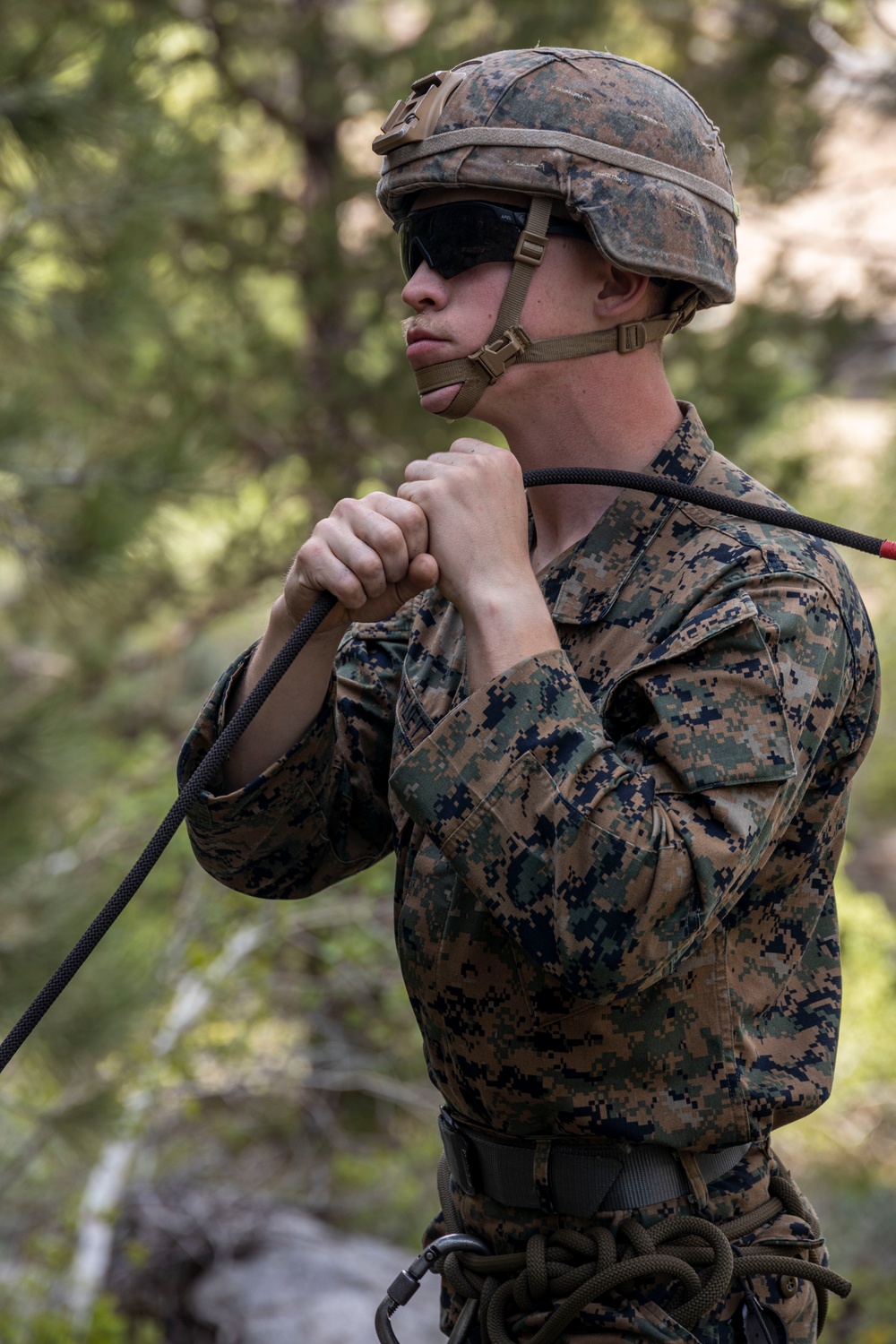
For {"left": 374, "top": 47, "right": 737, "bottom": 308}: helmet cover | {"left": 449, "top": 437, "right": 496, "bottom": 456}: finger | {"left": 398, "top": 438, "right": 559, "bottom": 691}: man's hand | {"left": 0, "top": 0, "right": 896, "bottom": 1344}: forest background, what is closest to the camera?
{"left": 398, "top": 438, "right": 559, "bottom": 691}: man's hand

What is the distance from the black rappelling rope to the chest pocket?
0.58 ft

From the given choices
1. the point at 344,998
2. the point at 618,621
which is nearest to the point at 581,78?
the point at 618,621

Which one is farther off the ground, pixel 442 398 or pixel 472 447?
pixel 442 398

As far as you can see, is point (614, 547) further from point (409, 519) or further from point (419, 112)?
point (419, 112)

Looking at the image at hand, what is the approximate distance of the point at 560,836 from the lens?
3.99ft

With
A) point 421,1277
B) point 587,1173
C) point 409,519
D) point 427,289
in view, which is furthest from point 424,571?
point 421,1277

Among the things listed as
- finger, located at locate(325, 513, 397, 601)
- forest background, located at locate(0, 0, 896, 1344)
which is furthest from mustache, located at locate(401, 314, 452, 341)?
forest background, located at locate(0, 0, 896, 1344)

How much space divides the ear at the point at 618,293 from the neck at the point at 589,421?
57 mm

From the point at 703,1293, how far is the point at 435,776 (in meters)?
0.71

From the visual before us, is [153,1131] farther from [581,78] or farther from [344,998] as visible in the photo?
[581,78]

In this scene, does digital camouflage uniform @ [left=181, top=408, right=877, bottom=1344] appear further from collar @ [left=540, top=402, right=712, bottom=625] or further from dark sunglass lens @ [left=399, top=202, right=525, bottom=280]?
dark sunglass lens @ [left=399, top=202, right=525, bottom=280]

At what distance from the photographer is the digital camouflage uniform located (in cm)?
124

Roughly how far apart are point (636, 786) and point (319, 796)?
23.9 inches

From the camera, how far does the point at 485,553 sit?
136 cm
